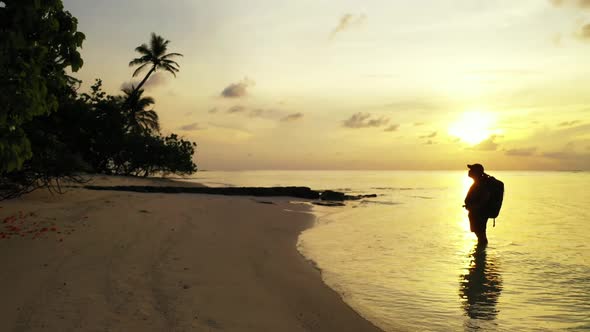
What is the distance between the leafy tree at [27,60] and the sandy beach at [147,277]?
2173 millimetres

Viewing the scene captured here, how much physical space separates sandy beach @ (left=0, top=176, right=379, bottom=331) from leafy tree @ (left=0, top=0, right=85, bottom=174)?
2173 mm

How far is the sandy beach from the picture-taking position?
17.5ft

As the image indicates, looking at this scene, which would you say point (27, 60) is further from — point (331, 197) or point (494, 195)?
point (331, 197)

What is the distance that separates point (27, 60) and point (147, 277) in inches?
176

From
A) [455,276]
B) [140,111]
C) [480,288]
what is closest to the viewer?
[480,288]

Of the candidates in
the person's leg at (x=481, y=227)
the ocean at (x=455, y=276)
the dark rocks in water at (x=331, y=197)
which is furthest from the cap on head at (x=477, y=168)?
the dark rocks in water at (x=331, y=197)

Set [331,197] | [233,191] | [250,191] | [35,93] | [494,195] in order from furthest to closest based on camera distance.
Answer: [331,197], [250,191], [233,191], [494,195], [35,93]

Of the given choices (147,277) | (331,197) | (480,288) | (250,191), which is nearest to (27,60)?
(147,277)

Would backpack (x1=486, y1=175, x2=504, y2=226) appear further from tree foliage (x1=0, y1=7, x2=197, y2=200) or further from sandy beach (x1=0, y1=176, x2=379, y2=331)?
tree foliage (x1=0, y1=7, x2=197, y2=200)

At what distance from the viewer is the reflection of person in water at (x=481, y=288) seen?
24.2 feet

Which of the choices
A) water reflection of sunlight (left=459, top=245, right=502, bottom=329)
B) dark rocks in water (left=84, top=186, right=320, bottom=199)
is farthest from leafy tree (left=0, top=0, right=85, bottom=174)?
dark rocks in water (left=84, top=186, right=320, bottom=199)

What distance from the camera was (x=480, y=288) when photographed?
9.01m

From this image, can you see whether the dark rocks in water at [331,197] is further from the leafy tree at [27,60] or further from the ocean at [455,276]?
the leafy tree at [27,60]

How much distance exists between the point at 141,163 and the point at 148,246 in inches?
1480
